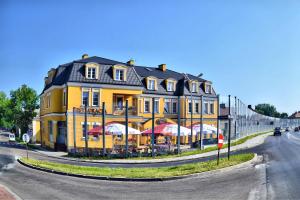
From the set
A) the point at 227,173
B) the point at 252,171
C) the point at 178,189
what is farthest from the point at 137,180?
the point at 252,171

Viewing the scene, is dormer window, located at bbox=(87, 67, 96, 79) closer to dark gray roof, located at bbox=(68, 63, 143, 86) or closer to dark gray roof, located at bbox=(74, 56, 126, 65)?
dark gray roof, located at bbox=(68, 63, 143, 86)

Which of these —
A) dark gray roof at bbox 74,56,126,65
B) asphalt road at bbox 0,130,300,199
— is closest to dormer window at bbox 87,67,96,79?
dark gray roof at bbox 74,56,126,65

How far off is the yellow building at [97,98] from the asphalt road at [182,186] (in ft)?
61.2

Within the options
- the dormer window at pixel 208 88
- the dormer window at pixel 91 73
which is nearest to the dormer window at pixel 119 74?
the dormer window at pixel 91 73

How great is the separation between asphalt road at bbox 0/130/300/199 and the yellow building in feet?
61.2

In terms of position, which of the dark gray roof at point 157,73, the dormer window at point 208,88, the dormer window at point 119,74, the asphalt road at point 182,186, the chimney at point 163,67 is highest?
the chimney at point 163,67

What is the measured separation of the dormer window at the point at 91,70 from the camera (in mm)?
42312

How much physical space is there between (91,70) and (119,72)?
387cm

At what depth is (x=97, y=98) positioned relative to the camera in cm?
4278

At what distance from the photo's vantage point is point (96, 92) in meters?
42.6

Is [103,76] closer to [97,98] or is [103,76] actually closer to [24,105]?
[97,98]

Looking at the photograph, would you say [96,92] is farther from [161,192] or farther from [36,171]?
[161,192]

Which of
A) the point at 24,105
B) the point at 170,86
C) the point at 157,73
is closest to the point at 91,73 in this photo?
the point at 170,86

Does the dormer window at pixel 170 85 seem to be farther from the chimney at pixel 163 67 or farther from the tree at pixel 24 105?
the tree at pixel 24 105
